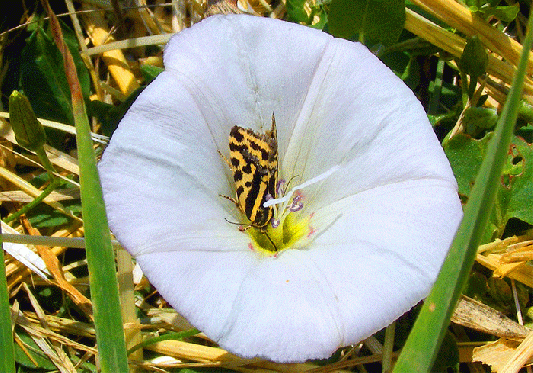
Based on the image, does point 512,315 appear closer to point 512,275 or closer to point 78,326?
point 512,275

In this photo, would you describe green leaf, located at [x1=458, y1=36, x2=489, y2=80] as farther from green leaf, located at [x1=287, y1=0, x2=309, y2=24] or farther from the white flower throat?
the white flower throat

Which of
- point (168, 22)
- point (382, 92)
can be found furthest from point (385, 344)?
point (168, 22)

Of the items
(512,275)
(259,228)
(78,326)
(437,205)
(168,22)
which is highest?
(168,22)

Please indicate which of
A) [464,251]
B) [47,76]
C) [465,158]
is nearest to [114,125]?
[47,76]

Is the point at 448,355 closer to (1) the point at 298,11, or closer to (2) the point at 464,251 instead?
(2) the point at 464,251

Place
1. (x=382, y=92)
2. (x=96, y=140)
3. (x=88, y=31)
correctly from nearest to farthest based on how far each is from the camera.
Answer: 1. (x=382, y=92)
2. (x=96, y=140)
3. (x=88, y=31)

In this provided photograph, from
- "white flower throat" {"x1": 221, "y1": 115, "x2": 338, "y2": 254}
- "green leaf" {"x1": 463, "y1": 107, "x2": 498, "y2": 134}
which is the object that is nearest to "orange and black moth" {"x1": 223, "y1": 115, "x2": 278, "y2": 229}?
"white flower throat" {"x1": 221, "y1": 115, "x2": 338, "y2": 254}
